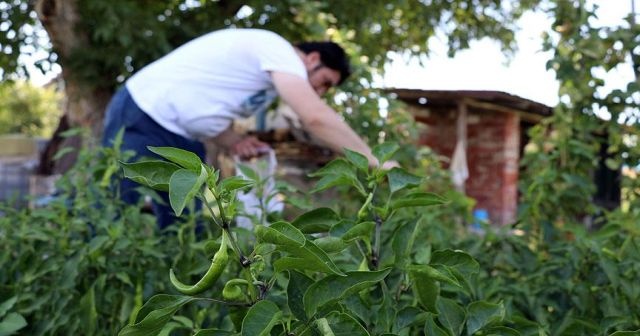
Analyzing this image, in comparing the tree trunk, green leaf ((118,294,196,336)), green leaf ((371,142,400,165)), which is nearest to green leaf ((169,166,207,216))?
green leaf ((118,294,196,336))

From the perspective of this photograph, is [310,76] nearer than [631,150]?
No

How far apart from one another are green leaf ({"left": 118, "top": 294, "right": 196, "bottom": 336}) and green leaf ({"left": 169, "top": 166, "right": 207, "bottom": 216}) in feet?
0.49

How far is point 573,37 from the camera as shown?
2736 millimetres

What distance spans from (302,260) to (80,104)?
6666 millimetres

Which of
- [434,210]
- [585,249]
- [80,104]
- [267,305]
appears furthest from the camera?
[80,104]

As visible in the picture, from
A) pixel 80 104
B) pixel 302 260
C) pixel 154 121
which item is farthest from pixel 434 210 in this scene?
pixel 80 104

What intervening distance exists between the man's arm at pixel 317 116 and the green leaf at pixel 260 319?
187cm

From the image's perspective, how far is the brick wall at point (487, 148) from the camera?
1057cm

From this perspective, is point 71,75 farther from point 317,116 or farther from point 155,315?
point 155,315

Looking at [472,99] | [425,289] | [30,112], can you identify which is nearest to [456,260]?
[425,289]

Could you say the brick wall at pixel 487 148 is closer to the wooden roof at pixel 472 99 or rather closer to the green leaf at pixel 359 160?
the wooden roof at pixel 472 99

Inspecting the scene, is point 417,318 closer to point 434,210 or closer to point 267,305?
point 267,305

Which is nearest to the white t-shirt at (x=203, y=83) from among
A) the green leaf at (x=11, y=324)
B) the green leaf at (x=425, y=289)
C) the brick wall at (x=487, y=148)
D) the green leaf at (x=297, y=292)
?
the green leaf at (x=11, y=324)

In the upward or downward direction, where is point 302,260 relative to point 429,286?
upward
